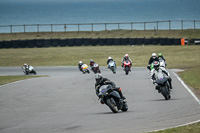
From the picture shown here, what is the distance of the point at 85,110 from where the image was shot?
532 inches

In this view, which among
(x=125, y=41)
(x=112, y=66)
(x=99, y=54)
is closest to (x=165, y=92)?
(x=112, y=66)

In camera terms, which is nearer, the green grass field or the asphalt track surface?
the asphalt track surface

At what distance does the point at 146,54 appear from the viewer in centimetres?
4694

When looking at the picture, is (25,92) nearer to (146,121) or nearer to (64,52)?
(146,121)

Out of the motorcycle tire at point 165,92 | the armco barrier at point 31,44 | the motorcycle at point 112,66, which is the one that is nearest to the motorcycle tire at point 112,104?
the motorcycle tire at point 165,92

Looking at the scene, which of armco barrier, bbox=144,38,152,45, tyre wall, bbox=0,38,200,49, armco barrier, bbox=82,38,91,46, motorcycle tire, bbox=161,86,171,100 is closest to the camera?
motorcycle tire, bbox=161,86,171,100

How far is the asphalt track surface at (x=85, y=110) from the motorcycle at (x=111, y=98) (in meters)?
0.28

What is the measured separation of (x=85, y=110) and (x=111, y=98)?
4.72ft

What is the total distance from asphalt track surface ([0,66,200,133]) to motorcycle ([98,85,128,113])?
0.92 feet

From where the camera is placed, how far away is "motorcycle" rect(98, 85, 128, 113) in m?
12.4

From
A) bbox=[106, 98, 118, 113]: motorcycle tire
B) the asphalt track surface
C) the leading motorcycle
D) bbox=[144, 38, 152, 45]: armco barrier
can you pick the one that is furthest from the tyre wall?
bbox=[106, 98, 118, 113]: motorcycle tire

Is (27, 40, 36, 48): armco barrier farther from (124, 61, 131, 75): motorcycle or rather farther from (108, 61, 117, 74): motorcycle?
(124, 61, 131, 75): motorcycle

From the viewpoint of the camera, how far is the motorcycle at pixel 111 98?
40.6 feet

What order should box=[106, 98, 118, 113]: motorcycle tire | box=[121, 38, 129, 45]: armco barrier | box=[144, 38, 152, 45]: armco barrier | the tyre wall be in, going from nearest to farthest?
box=[106, 98, 118, 113]: motorcycle tire, the tyre wall, box=[144, 38, 152, 45]: armco barrier, box=[121, 38, 129, 45]: armco barrier
